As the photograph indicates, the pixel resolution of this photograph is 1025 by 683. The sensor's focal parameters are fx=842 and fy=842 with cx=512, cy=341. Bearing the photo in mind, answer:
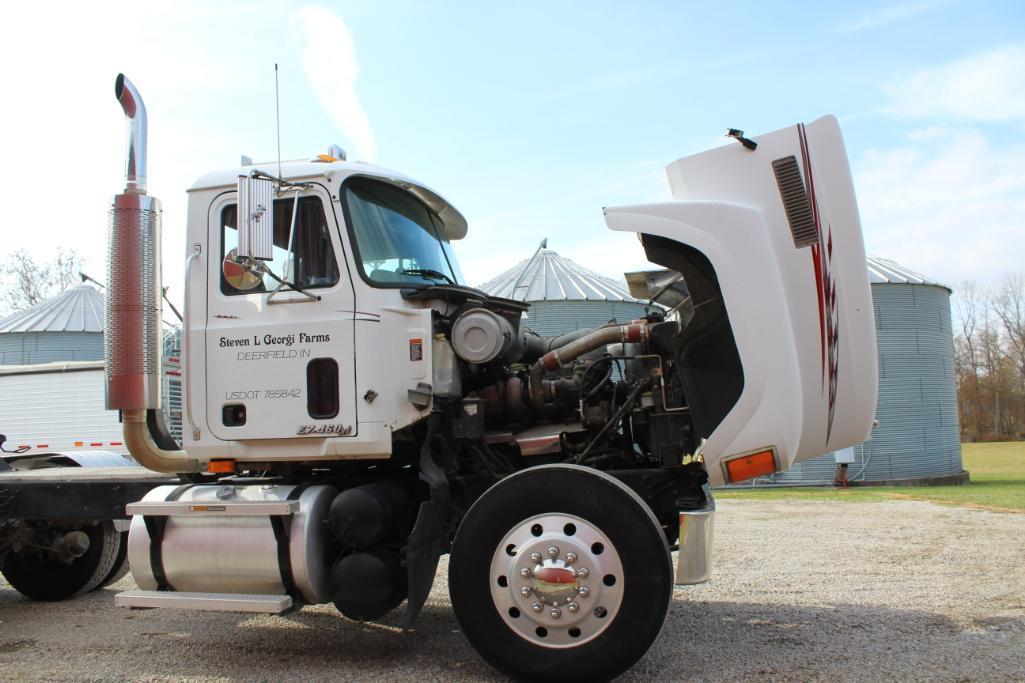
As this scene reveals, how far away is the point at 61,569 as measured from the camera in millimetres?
7508

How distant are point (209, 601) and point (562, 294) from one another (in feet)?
53.6

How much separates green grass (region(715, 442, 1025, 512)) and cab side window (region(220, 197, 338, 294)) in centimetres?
1124

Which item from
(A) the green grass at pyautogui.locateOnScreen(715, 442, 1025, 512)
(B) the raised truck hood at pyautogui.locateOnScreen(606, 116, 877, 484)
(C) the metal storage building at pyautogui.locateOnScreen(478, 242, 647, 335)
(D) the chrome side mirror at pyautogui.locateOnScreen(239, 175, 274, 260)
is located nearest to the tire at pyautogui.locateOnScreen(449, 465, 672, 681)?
(B) the raised truck hood at pyautogui.locateOnScreen(606, 116, 877, 484)

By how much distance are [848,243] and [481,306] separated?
228 centimetres

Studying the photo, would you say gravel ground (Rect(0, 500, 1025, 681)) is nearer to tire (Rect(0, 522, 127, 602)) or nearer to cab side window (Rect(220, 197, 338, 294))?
tire (Rect(0, 522, 127, 602))

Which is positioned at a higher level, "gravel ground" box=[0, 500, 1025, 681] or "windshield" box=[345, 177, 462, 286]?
"windshield" box=[345, 177, 462, 286]

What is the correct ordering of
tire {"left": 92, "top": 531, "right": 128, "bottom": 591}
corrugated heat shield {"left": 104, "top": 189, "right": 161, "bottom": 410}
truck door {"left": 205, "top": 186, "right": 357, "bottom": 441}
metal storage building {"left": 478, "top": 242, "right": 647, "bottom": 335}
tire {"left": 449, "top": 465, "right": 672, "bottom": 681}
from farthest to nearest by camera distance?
metal storage building {"left": 478, "top": 242, "right": 647, "bottom": 335} < tire {"left": 92, "top": 531, "right": 128, "bottom": 591} < corrugated heat shield {"left": 104, "top": 189, "right": 161, "bottom": 410} < truck door {"left": 205, "top": 186, "right": 357, "bottom": 441} < tire {"left": 449, "top": 465, "right": 672, "bottom": 681}

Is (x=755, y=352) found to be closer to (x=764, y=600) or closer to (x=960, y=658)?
(x=960, y=658)

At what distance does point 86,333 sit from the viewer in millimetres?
25812

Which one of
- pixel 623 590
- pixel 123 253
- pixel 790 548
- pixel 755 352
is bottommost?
pixel 790 548

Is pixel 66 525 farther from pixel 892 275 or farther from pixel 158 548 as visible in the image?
pixel 892 275

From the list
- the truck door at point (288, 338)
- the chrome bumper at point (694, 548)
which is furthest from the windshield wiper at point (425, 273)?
the chrome bumper at point (694, 548)

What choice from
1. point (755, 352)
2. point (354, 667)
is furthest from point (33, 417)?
point (755, 352)

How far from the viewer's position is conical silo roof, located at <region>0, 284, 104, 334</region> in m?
25.8
